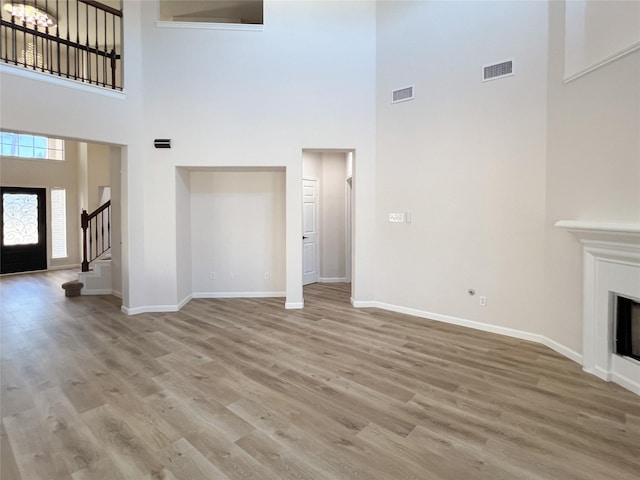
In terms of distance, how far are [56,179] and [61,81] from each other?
602 centimetres

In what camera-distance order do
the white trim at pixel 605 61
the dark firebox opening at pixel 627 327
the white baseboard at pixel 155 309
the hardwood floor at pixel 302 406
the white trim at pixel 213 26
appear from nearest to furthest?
1. the hardwood floor at pixel 302 406
2. the white trim at pixel 605 61
3. the dark firebox opening at pixel 627 327
4. the white trim at pixel 213 26
5. the white baseboard at pixel 155 309

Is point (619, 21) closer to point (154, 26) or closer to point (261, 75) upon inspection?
point (261, 75)

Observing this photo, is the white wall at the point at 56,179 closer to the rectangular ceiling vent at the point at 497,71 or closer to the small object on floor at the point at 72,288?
the small object on floor at the point at 72,288

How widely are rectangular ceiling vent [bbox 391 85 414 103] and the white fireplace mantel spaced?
2605mm

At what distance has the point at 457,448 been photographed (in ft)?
6.73

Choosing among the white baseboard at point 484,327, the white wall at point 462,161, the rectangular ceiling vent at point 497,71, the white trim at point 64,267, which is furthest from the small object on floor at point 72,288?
the rectangular ceiling vent at point 497,71

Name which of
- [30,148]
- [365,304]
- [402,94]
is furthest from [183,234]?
[30,148]

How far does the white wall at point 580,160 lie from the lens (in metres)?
2.80

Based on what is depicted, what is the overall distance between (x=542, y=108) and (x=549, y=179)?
0.79 metres

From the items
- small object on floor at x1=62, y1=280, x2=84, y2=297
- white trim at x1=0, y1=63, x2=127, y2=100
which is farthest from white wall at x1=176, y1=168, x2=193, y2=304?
small object on floor at x1=62, y1=280, x2=84, y2=297

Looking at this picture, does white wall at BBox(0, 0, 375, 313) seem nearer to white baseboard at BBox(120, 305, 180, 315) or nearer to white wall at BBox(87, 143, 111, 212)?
white baseboard at BBox(120, 305, 180, 315)

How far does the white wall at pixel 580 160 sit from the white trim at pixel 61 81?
5.45m

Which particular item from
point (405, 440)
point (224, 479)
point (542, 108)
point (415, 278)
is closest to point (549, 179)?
Answer: point (542, 108)

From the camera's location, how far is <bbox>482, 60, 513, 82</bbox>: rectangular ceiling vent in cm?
385
